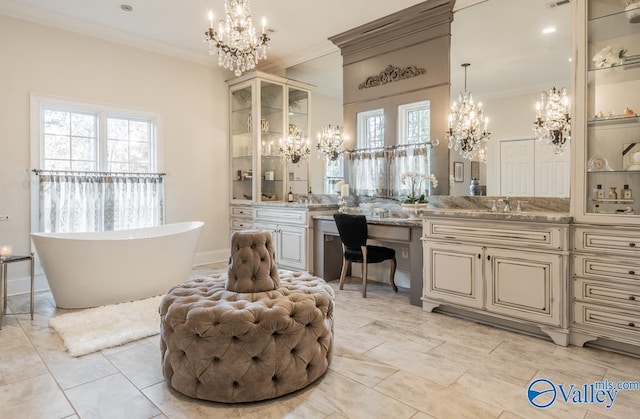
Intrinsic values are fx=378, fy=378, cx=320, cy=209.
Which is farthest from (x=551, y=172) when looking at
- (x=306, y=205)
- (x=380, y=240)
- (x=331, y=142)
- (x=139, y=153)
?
(x=139, y=153)

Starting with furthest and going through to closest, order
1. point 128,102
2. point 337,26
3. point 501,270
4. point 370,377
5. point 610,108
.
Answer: point 128,102 < point 337,26 < point 501,270 < point 610,108 < point 370,377

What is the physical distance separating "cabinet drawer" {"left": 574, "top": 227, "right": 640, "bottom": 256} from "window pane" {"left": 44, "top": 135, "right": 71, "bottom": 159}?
211 inches

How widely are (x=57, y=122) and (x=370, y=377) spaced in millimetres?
4589

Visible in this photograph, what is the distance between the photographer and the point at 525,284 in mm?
2973

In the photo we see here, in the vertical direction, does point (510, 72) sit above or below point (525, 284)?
above

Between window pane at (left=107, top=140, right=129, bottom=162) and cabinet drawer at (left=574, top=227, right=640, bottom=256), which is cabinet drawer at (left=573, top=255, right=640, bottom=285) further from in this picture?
window pane at (left=107, top=140, right=129, bottom=162)

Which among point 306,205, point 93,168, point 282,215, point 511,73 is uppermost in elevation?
point 511,73

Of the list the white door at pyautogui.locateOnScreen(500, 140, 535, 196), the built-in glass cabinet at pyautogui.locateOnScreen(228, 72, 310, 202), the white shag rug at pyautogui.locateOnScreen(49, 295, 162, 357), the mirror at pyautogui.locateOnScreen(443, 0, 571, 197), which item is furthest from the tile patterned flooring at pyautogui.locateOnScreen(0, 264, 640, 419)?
the built-in glass cabinet at pyautogui.locateOnScreen(228, 72, 310, 202)

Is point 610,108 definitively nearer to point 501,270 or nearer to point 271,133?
point 501,270

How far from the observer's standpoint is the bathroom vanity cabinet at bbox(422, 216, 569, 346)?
2.83 metres

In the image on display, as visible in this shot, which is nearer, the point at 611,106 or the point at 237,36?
the point at 611,106

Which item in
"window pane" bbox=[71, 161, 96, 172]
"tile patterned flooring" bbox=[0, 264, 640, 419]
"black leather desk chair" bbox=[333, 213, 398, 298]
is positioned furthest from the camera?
"window pane" bbox=[71, 161, 96, 172]

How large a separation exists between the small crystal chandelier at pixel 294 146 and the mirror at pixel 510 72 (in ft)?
7.90

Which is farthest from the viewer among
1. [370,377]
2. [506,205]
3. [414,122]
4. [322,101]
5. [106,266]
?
[322,101]
